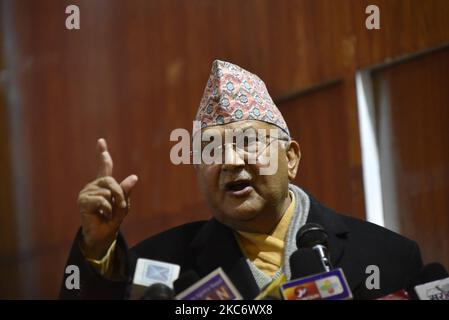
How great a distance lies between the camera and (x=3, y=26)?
5664mm

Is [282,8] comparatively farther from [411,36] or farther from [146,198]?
[146,198]

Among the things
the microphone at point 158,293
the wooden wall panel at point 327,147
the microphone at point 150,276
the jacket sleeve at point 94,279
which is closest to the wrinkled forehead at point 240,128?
the jacket sleeve at point 94,279

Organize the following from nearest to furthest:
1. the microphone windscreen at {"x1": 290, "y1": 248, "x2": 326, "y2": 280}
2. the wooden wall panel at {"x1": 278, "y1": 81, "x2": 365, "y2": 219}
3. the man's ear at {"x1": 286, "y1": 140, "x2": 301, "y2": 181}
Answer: the microphone windscreen at {"x1": 290, "y1": 248, "x2": 326, "y2": 280}
the man's ear at {"x1": 286, "y1": 140, "x2": 301, "y2": 181}
the wooden wall panel at {"x1": 278, "y1": 81, "x2": 365, "y2": 219}

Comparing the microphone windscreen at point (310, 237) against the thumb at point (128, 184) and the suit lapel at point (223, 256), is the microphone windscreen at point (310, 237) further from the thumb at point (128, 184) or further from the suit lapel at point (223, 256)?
the thumb at point (128, 184)

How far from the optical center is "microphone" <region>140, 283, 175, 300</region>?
213 centimetres

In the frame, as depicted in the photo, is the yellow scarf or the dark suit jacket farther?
the yellow scarf

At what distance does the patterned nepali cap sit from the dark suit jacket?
30cm

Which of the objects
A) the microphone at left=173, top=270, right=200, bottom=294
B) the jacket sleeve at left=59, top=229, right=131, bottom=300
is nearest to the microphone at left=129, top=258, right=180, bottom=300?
the microphone at left=173, top=270, right=200, bottom=294

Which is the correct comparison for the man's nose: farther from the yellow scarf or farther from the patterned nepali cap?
the yellow scarf

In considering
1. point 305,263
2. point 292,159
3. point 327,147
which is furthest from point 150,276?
point 327,147

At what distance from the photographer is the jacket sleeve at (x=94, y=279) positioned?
243 centimetres

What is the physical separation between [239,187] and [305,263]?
1.51 ft

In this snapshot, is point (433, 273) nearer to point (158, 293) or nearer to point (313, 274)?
point (313, 274)

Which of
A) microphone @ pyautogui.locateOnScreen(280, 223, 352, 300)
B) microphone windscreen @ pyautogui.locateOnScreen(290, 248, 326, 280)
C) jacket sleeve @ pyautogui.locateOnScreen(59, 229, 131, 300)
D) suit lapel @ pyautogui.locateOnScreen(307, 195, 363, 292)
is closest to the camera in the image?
microphone @ pyautogui.locateOnScreen(280, 223, 352, 300)
